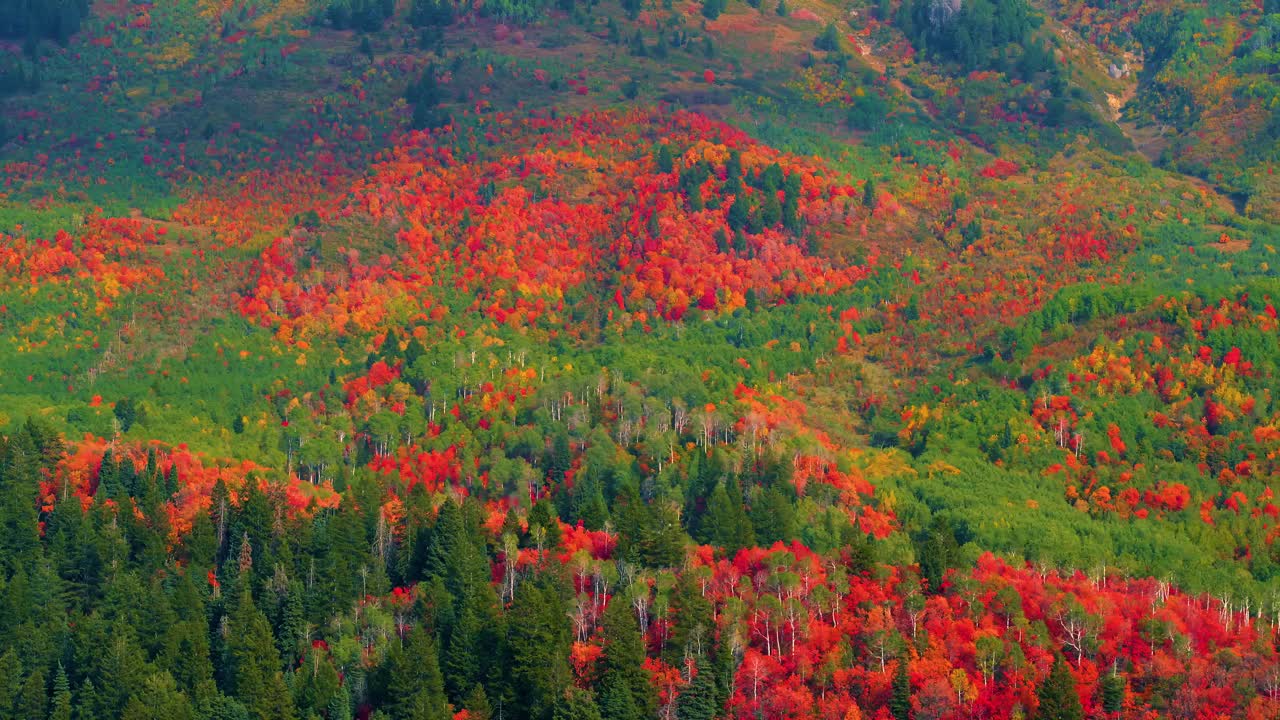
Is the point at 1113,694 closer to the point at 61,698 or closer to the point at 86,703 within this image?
the point at 86,703

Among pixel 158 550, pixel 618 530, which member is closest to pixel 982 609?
pixel 618 530

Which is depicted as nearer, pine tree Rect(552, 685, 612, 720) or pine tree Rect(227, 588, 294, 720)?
pine tree Rect(552, 685, 612, 720)

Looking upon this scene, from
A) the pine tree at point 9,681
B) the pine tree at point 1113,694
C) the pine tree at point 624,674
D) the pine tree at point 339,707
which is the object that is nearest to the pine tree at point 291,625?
the pine tree at point 339,707

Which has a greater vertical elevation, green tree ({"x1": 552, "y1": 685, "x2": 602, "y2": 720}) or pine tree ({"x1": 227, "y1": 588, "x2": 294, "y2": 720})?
green tree ({"x1": 552, "y1": 685, "x2": 602, "y2": 720})

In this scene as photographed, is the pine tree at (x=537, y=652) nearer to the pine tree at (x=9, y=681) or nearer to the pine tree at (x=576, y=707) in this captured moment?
the pine tree at (x=576, y=707)

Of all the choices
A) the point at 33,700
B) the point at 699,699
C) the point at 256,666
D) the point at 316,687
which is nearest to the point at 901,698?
the point at 699,699

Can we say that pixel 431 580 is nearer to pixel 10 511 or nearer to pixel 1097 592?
pixel 10 511

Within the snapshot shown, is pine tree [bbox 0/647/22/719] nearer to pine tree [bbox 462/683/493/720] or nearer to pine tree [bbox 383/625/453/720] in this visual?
pine tree [bbox 383/625/453/720]

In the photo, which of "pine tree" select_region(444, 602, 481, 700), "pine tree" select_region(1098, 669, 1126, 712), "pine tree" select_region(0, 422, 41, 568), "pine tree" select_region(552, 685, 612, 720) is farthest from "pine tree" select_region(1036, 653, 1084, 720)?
"pine tree" select_region(0, 422, 41, 568)
